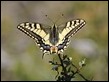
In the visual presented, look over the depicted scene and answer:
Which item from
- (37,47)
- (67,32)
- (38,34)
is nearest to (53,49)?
(67,32)

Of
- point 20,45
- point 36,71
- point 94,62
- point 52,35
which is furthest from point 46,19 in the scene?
point 52,35

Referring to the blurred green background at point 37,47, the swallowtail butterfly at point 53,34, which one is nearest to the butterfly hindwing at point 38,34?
the swallowtail butterfly at point 53,34

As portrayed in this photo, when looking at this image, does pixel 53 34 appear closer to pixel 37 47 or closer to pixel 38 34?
pixel 38 34

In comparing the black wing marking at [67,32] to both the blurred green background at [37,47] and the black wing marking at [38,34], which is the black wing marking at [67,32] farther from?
the blurred green background at [37,47]

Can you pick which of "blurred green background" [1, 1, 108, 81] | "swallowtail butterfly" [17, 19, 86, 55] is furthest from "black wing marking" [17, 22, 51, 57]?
"blurred green background" [1, 1, 108, 81]

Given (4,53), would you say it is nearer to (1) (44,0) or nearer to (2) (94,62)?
(2) (94,62)

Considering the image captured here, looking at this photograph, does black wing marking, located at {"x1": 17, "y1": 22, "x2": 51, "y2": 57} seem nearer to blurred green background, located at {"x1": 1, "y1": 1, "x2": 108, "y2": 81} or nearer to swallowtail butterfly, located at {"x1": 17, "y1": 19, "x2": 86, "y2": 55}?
swallowtail butterfly, located at {"x1": 17, "y1": 19, "x2": 86, "y2": 55}
